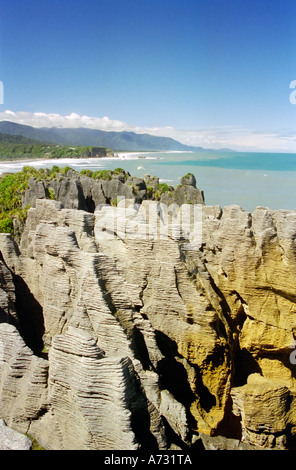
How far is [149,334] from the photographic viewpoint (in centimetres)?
531

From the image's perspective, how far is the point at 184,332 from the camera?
5969 millimetres

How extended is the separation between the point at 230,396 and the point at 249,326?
171cm

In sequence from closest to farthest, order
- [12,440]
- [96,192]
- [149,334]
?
[12,440] < [149,334] < [96,192]

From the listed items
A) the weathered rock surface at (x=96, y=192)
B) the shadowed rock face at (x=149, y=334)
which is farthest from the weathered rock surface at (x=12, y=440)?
the weathered rock surface at (x=96, y=192)

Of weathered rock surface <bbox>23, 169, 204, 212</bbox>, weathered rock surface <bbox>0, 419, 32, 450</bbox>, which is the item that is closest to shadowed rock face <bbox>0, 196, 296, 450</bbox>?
weathered rock surface <bbox>0, 419, 32, 450</bbox>

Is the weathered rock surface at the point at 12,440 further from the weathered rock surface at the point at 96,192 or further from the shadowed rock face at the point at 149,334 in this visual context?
the weathered rock surface at the point at 96,192

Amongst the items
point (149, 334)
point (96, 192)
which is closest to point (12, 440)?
point (149, 334)

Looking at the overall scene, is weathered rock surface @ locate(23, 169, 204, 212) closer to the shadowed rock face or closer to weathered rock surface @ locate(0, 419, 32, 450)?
the shadowed rock face

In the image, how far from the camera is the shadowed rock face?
3729 mm

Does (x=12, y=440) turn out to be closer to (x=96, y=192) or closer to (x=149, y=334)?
(x=149, y=334)

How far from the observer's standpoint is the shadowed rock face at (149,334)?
3729 millimetres

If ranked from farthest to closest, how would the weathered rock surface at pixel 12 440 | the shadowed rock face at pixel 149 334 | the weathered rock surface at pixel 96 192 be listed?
the weathered rock surface at pixel 96 192 < the shadowed rock face at pixel 149 334 < the weathered rock surface at pixel 12 440

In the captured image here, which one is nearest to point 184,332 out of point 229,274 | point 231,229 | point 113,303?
point 113,303
